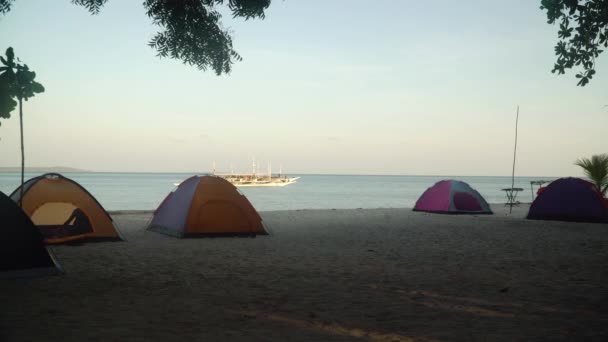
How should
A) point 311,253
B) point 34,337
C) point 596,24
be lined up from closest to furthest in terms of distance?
point 34,337
point 596,24
point 311,253

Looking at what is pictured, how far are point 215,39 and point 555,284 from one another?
261 inches

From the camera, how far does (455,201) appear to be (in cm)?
1962

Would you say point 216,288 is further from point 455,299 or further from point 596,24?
point 596,24

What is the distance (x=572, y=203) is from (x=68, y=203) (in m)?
14.8

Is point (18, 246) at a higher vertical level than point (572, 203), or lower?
lower

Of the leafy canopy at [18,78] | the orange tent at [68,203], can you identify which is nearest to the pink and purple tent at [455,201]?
the orange tent at [68,203]

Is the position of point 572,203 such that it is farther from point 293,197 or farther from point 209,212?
point 293,197

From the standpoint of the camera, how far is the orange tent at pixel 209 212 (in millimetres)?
11797

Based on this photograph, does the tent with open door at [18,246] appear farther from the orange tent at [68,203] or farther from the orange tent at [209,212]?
the orange tent at [209,212]

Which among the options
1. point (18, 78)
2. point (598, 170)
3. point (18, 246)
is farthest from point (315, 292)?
point (598, 170)

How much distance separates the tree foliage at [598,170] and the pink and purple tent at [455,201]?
16.7 ft

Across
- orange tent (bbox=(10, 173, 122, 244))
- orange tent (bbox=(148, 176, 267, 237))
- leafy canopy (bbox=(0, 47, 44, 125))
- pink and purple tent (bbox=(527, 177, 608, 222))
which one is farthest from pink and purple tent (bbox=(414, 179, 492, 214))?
leafy canopy (bbox=(0, 47, 44, 125))

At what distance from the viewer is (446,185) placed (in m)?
20.4

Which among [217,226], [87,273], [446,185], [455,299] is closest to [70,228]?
[217,226]
